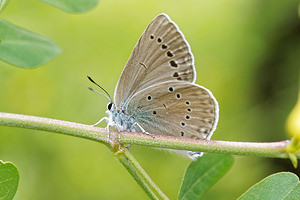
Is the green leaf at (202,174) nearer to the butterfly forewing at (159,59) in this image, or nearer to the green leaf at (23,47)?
the butterfly forewing at (159,59)

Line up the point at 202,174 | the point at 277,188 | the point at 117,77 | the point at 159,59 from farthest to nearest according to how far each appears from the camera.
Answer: the point at 117,77
the point at 159,59
the point at 202,174
the point at 277,188

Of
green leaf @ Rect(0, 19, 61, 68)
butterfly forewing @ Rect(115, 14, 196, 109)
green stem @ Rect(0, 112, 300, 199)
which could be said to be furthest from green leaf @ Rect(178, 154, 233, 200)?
green leaf @ Rect(0, 19, 61, 68)

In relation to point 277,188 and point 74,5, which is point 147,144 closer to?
point 277,188

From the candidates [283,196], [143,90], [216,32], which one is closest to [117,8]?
[216,32]

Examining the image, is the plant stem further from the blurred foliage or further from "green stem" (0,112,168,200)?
the blurred foliage

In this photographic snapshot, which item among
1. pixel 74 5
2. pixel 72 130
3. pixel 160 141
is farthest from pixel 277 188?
pixel 74 5

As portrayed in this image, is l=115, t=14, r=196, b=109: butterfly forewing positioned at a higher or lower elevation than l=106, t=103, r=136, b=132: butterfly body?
higher
